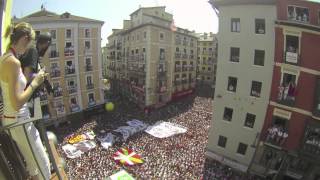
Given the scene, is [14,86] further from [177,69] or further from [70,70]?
A: [177,69]

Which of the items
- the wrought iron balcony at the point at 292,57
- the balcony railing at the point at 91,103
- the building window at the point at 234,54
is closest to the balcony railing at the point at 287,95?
the wrought iron balcony at the point at 292,57

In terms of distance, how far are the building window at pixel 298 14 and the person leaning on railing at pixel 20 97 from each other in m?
16.6

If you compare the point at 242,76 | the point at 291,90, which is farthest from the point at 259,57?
the point at 291,90

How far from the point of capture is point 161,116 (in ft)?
120

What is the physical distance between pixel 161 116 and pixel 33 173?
110 feet

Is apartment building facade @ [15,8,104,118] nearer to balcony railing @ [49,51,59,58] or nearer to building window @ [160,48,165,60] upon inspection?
balcony railing @ [49,51,59,58]

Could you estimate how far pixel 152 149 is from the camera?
24.9m

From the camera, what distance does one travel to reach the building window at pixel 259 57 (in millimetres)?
18270

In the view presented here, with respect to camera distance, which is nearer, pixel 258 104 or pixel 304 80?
pixel 304 80

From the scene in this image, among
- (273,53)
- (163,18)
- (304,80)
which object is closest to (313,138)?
(304,80)

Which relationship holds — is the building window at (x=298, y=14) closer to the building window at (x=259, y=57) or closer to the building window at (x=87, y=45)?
the building window at (x=259, y=57)

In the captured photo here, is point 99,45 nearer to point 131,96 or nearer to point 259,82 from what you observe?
point 131,96

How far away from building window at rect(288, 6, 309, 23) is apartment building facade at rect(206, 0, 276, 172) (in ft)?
3.72

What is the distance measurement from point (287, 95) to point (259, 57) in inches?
138
